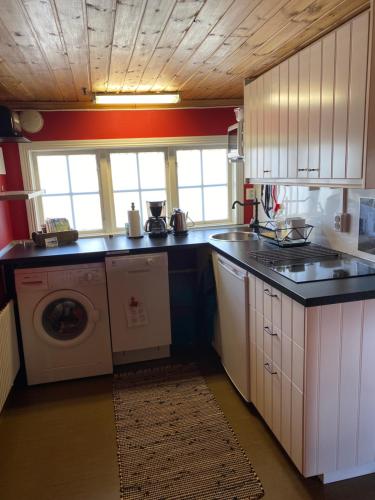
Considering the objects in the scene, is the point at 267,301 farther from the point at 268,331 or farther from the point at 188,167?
the point at 188,167

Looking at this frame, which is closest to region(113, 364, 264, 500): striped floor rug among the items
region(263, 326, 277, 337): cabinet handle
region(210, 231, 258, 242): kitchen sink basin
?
region(263, 326, 277, 337): cabinet handle

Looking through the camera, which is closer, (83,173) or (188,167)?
(83,173)

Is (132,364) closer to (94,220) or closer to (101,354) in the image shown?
(101,354)

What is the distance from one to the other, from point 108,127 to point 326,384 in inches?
108

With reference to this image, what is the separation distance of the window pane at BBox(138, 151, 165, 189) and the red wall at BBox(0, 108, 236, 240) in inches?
8.0

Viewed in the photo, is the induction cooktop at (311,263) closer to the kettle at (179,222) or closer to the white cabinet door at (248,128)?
the white cabinet door at (248,128)

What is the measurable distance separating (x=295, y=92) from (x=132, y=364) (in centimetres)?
236

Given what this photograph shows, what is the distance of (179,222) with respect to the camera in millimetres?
3352

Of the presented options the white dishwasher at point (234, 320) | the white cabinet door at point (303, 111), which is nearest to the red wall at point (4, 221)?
the white dishwasher at point (234, 320)

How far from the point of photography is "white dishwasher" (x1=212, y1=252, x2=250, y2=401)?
90.3 inches

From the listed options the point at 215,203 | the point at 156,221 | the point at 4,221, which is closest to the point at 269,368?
the point at 156,221

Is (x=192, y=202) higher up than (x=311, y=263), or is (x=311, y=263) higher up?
(x=192, y=202)

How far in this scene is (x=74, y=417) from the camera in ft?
8.01

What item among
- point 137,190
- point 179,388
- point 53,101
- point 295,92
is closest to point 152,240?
point 137,190
